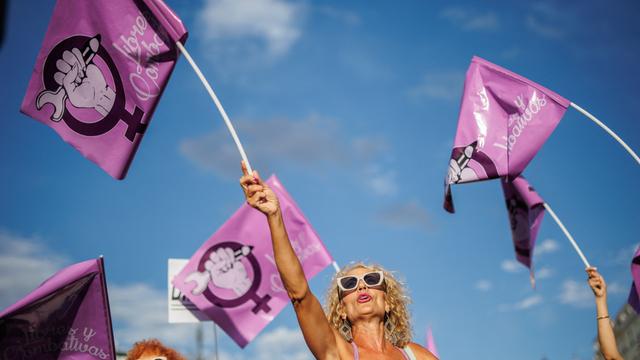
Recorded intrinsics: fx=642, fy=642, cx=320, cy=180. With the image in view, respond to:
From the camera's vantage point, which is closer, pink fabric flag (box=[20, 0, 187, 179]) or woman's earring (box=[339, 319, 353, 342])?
woman's earring (box=[339, 319, 353, 342])

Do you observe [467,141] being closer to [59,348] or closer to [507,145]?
[507,145]

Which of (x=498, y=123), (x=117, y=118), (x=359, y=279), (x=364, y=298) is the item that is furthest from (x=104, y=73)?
(x=498, y=123)

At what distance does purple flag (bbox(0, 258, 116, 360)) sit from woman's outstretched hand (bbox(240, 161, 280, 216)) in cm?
407

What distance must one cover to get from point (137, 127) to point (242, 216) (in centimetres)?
533

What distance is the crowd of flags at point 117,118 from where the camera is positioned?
221 inches

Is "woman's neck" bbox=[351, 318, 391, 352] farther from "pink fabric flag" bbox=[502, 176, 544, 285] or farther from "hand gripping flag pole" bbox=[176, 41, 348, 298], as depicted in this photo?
"pink fabric flag" bbox=[502, 176, 544, 285]

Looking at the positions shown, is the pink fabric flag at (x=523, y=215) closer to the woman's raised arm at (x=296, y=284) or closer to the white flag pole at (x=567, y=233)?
the white flag pole at (x=567, y=233)


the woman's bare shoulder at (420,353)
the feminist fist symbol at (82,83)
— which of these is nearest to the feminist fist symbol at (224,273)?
the feminist fist symbol at (82,83)

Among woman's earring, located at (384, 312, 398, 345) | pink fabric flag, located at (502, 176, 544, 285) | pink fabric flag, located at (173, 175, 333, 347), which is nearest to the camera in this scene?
woman's earring, located at (384, 312, 398, 345)

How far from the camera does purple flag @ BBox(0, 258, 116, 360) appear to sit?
6.55m

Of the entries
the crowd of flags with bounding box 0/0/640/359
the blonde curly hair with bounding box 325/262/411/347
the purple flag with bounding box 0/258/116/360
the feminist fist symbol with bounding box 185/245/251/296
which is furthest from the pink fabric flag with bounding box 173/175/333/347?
the blonde curly hair with bounding box 325/262/411/347

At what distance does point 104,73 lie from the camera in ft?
18.7

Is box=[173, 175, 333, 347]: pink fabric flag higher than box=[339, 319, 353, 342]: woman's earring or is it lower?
higher

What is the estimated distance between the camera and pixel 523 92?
7836 mm
